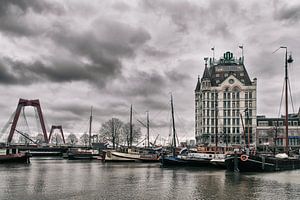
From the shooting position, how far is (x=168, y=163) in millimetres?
83938

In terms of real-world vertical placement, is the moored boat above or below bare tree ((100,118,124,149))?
below

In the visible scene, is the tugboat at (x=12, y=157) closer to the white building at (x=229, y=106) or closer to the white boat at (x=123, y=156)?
the white boat at (x=123, y=156)

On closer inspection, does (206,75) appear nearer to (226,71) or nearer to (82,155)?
(226,71)

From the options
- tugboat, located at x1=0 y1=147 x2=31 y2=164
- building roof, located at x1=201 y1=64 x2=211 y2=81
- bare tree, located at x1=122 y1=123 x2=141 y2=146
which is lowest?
tugboat, located at x1=0 y1=147 x2=31 y2=164

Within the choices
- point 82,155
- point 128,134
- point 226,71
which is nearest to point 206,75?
point 226,71

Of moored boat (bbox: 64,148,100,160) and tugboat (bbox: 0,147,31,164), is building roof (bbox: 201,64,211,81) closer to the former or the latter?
moored boat (bbox: 64,148,100,160)

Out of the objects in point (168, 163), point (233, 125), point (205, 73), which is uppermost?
point (205, 73)

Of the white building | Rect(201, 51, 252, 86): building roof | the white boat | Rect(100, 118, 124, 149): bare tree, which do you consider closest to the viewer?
the white boat

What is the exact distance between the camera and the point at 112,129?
15438 cm

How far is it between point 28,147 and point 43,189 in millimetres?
99633

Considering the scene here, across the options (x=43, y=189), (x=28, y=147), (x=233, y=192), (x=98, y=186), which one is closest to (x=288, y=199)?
(x=233, y=192)

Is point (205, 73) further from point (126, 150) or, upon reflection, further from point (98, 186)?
point (98, 186)

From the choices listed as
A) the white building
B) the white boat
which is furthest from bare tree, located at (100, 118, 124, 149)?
the white boat

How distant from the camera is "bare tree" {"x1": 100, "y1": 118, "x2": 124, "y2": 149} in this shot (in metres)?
158
